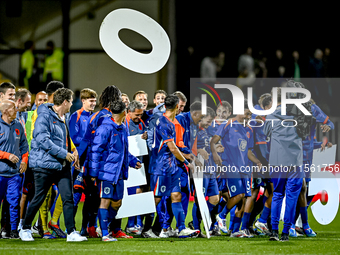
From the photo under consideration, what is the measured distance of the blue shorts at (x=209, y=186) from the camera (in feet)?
26.3

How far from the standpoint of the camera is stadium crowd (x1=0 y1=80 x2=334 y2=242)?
23.2ft

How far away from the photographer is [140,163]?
26.0 feet

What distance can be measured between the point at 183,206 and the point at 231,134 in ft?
3.87

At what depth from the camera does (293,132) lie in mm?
7223

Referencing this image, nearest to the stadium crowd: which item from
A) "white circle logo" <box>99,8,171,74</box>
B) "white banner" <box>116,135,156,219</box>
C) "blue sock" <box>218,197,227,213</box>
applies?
"blue sock" <box>218,197,227,213</box>

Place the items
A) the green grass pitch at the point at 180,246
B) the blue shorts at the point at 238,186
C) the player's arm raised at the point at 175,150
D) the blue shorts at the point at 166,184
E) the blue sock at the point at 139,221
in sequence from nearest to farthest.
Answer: the green grass pitch at the point at 180,246 → the player's arm raised at the point at 175,150 → the blue shorts at the point at 166,184 → the blue shorts at the point at 238,186 → the blue sock at the point at 139,221

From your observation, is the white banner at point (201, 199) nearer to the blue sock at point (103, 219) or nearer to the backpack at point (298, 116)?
the blue sock at point (103, 219)

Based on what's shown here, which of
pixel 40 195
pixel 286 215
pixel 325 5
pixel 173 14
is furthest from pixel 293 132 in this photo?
pixel 325 5

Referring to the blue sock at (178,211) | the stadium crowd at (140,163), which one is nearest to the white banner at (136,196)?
the stadium crowd at (140,163)

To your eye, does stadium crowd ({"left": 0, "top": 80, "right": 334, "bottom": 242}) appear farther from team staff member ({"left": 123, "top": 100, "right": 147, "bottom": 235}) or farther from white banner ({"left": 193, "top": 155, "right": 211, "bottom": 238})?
white banner ({"left": 193, "top": 155, "right": 211, "bottom": 238})

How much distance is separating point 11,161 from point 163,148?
1.91 meters

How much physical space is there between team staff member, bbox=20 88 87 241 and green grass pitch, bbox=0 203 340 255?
10.2 inches

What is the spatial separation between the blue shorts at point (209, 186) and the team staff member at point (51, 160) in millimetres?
1816

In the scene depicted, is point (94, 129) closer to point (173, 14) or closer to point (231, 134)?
point (231, 134)
